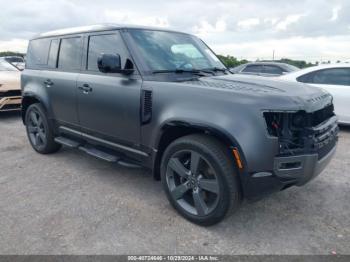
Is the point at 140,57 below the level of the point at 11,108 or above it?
above

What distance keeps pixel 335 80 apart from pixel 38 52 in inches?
234

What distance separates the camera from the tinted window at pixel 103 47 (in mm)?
3910

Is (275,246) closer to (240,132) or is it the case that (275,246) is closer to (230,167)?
(230,167)

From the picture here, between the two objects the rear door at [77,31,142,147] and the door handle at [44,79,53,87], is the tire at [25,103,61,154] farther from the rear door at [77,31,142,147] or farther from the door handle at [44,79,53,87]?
the rear door at [77,31,142,147]

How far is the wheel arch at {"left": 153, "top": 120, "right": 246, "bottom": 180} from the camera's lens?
287 centimetres

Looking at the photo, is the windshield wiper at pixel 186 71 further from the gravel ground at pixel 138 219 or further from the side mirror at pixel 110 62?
the gravel ground at pixel 138 219

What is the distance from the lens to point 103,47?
13.7ft

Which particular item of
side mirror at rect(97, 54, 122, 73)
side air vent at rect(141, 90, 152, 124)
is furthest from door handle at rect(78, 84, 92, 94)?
side air vent at rect(141, 90, 152, 124)

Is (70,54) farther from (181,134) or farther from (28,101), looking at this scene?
(181,134)

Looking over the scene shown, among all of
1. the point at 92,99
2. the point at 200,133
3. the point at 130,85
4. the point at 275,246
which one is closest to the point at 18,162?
the point at 92,99

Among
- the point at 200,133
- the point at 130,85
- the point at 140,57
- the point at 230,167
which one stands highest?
the point at 140,57

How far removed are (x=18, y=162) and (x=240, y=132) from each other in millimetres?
3871

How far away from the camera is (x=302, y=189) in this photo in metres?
4.14

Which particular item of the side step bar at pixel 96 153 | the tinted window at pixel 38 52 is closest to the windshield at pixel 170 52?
the side step bar at pixel 96 153
